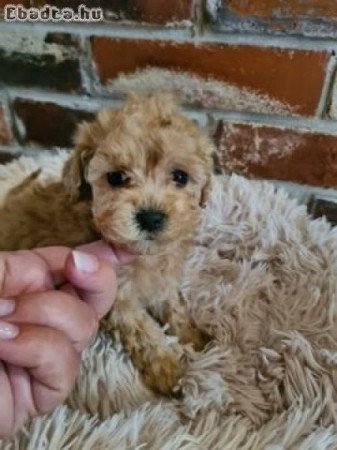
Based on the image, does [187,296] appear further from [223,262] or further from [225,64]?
[225,64]

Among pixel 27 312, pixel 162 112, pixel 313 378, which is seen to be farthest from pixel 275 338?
pixel 27 312

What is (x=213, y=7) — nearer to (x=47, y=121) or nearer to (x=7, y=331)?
(x=47, y=121)

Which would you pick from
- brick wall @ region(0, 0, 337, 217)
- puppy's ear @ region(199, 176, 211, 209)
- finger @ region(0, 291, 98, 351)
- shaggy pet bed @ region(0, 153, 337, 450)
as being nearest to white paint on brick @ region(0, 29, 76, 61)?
brick wall @ region(0, 0, 337, 217)

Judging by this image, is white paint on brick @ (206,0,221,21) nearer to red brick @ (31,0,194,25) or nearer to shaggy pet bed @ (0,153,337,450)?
red brick @ (31,0,194,25)

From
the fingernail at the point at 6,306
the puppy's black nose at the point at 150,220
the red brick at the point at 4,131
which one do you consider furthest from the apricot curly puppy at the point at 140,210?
the red brick at the point at 4,131

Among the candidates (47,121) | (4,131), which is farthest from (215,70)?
(4,131)

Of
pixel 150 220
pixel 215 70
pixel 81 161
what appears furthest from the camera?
pixel 215 70
